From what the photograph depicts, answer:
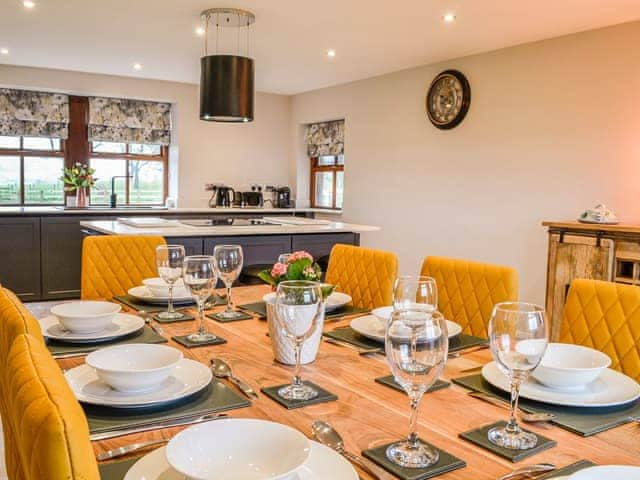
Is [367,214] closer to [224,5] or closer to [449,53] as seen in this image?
[449,53]

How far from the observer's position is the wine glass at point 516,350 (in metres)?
0.94

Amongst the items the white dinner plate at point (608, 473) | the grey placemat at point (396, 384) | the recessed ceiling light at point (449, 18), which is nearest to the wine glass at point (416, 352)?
the white dinner plate at point (608, 473)

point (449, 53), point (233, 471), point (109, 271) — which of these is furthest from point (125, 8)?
point (233, 471)

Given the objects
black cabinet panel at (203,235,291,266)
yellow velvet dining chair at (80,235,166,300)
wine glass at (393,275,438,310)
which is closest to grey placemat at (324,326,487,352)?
wine glass at (393,275,438,310)

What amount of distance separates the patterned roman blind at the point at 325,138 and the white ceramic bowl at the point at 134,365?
5.59m

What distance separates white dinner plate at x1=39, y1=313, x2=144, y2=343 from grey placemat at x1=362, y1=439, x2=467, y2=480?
843 mm

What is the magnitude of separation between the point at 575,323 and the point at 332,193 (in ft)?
17.9

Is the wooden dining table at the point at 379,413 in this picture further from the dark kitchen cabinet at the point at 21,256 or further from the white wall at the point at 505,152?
the dark kitchen cabinet at the point at 21,256

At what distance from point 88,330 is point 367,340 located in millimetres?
730

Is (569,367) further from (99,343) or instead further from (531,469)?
Result: (99,343)

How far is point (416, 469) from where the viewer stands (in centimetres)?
84

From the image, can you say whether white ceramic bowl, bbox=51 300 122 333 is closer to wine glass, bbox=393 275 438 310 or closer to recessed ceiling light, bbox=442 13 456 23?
wine glass, bbox=393 275 438 310

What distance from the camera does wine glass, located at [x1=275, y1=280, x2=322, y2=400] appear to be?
3.59ft

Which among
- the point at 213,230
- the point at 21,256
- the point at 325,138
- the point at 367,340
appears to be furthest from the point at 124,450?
the point at 325,138
